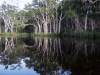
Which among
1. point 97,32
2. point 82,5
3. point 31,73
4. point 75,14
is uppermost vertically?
point 82,5

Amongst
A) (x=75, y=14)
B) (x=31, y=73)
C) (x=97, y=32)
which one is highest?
(x=75, y=14)

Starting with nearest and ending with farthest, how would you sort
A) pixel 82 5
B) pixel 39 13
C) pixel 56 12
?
pixel 82 5 → pixel 56 12 → pixel 39 13

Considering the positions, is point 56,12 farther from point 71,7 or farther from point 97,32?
point 97,32

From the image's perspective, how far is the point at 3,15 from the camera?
46594 mm

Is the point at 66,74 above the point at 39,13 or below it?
below

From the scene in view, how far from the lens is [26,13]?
115ft

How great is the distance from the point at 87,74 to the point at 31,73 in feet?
6.33

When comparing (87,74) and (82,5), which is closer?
(87,74)

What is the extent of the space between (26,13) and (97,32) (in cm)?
2409

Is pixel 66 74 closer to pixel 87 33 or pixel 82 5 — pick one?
pixel 87 33

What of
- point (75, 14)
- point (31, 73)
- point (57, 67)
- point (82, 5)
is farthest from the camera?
point (75, 14)

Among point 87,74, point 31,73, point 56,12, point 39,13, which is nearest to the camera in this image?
point 87,74

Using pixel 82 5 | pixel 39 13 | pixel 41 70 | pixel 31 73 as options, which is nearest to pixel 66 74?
pixel 41 70

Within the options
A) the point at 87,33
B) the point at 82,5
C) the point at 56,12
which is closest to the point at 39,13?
the point at 56,12
